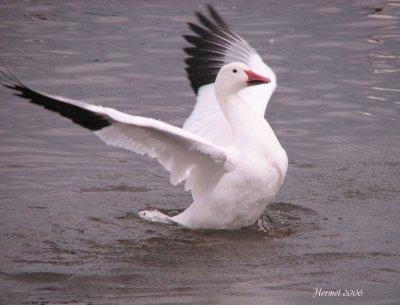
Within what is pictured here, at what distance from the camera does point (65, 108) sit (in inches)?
307

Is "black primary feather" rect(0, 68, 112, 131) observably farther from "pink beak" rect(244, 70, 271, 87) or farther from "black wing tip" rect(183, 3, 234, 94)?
"black wing tip" rect(183, 3, 234, 94)

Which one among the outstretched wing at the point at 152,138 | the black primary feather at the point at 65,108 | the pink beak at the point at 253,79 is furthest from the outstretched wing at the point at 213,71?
the black primary feather at the point at 65,108

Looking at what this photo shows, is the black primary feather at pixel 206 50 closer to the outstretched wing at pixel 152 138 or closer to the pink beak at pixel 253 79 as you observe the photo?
the pink beak at pixel 253 79

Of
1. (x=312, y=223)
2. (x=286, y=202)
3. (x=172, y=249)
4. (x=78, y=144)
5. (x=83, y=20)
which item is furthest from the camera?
(x=83, y=20)

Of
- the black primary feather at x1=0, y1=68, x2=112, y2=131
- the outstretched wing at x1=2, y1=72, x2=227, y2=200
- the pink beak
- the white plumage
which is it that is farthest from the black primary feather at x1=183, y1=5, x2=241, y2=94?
the black primary feather at x1=0, y1=68, x2=112, y2=131

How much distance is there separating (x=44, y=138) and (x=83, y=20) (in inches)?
189

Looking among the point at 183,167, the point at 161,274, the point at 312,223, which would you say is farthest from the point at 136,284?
the point at 312,223

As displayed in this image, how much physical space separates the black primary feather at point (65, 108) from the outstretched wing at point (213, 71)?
1902mm

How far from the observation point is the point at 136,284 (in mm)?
7504

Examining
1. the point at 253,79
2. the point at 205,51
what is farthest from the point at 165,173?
the point at 253,79

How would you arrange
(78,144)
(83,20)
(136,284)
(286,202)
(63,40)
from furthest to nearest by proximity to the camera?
(83,20) → (63,40) → (78,144) → (286,202) → (136,284)

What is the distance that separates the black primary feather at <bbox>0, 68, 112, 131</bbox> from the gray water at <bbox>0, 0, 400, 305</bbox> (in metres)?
1.21

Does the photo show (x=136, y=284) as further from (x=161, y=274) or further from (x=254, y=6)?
(x=254, y=6)

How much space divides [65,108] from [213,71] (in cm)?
280
